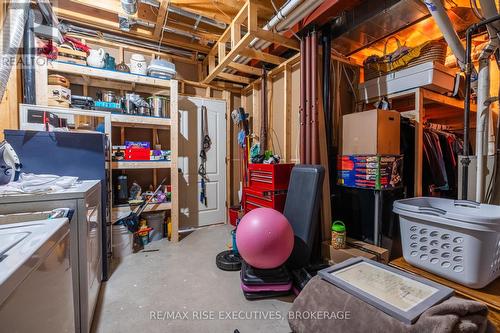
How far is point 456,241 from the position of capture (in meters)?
1.19

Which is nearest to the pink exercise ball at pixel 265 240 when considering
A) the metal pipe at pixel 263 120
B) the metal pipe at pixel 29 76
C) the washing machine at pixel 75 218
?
the washing machine at pixel 75 218

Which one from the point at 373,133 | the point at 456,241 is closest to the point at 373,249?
the point at 456,241

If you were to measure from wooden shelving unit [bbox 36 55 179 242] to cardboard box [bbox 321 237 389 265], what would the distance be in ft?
6.58

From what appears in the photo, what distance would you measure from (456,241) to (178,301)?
6.43 feet

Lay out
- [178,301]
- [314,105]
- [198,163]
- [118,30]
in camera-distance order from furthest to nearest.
A: [198,163] < [118,30] < [314,105] < [178,301]

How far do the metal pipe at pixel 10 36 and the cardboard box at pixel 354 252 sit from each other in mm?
2811

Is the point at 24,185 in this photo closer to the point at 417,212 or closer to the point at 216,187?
the point at 417,212

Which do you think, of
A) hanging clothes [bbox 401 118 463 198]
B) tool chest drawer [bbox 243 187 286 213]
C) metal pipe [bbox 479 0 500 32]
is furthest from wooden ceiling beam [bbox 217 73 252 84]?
metal pipe [bbox 479 0 500 32]

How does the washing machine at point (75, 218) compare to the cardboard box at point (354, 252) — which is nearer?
the washing machine at point (75, 218)

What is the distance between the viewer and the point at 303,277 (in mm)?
1970

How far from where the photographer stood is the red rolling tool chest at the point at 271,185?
8.55ft

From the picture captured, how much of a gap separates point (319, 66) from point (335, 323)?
2.47m
